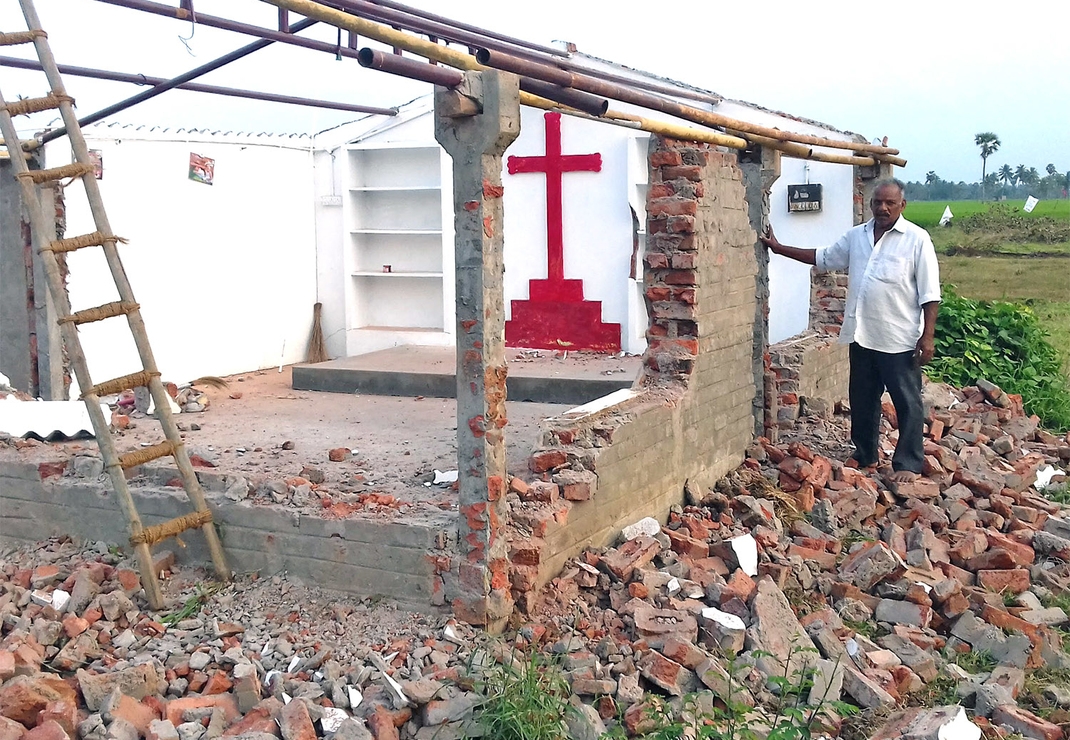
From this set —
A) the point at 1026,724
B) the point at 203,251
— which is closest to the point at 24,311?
the point at 203,251

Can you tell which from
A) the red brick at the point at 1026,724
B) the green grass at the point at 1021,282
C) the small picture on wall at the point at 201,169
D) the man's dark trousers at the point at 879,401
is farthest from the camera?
the green grass at the point at 1021,282

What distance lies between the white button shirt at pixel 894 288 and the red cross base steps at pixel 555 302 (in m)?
4.75

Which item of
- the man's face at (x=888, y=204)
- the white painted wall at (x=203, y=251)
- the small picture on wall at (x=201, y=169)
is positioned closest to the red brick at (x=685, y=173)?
Result: the man's face at (x=888, y=204)

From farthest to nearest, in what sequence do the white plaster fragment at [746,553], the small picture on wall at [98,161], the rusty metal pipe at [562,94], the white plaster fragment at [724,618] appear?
the small picture on wall at [98,161] < the white plaster fragment at [746,553] < the white plaster fragment at [724,618] < the rusty metal pipe at [562,94]

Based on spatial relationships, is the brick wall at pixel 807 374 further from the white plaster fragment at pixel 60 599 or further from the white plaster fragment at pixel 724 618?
the white plaster fragment at pixel 60 599

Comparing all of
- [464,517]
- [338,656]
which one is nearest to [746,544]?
[464,517]

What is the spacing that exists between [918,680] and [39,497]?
4.70 meters

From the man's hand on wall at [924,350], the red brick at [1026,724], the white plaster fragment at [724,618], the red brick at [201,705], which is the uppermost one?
the man's hand on wall at [924,350]

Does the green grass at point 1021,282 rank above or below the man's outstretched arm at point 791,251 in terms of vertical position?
below

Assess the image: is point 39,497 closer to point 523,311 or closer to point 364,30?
point 364,30

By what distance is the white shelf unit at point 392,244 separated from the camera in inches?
487

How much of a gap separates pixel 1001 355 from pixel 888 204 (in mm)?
5554

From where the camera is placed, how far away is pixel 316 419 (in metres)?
8.12

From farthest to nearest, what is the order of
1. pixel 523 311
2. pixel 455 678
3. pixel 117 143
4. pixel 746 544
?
pixel 523 311, pixel 117 143, pixel 746 544, pixel 455 678
